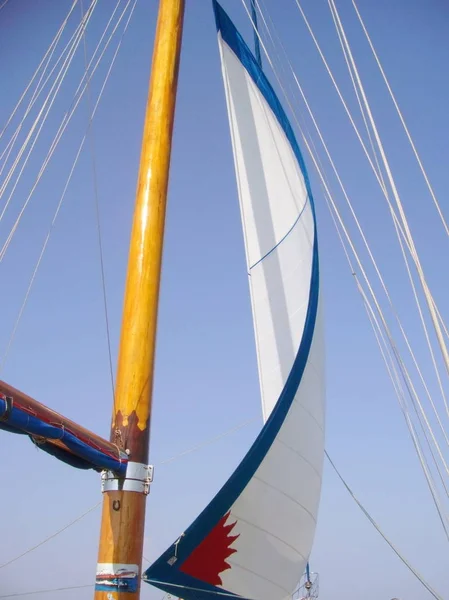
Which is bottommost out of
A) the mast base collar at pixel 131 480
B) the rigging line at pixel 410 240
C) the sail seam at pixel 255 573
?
the sail seam at pixel 255 573

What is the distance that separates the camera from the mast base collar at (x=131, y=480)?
3.01m

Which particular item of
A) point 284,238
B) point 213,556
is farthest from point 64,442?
point 284,238

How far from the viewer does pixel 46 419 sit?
108 inches

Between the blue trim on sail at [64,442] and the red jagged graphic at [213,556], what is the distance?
56 cm

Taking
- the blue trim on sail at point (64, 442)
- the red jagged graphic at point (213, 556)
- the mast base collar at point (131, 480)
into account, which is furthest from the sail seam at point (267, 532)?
the blue trim on sail at point (64, 442)

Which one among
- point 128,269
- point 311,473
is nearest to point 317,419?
point 311,473

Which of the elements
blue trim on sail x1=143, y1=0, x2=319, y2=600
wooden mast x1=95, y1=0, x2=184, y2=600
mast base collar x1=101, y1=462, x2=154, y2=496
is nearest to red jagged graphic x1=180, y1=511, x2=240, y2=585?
blue trim on sail x1=143, y1=0, x2=319, y2=600

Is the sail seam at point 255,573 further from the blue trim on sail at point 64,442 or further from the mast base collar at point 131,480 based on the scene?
the blue trim on sail at point 64,442

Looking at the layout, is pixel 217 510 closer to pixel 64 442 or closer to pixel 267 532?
pixel 267 532

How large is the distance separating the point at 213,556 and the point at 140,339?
127cm

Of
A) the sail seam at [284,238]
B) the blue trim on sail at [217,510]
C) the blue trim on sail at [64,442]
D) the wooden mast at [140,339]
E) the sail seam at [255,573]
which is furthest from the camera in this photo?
the sail seam at [284,238]

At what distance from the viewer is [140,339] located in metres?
3.40

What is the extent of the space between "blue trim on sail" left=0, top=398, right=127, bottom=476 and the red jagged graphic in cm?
56

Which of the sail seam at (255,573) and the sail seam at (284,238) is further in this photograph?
the sail seam at (284,238)
